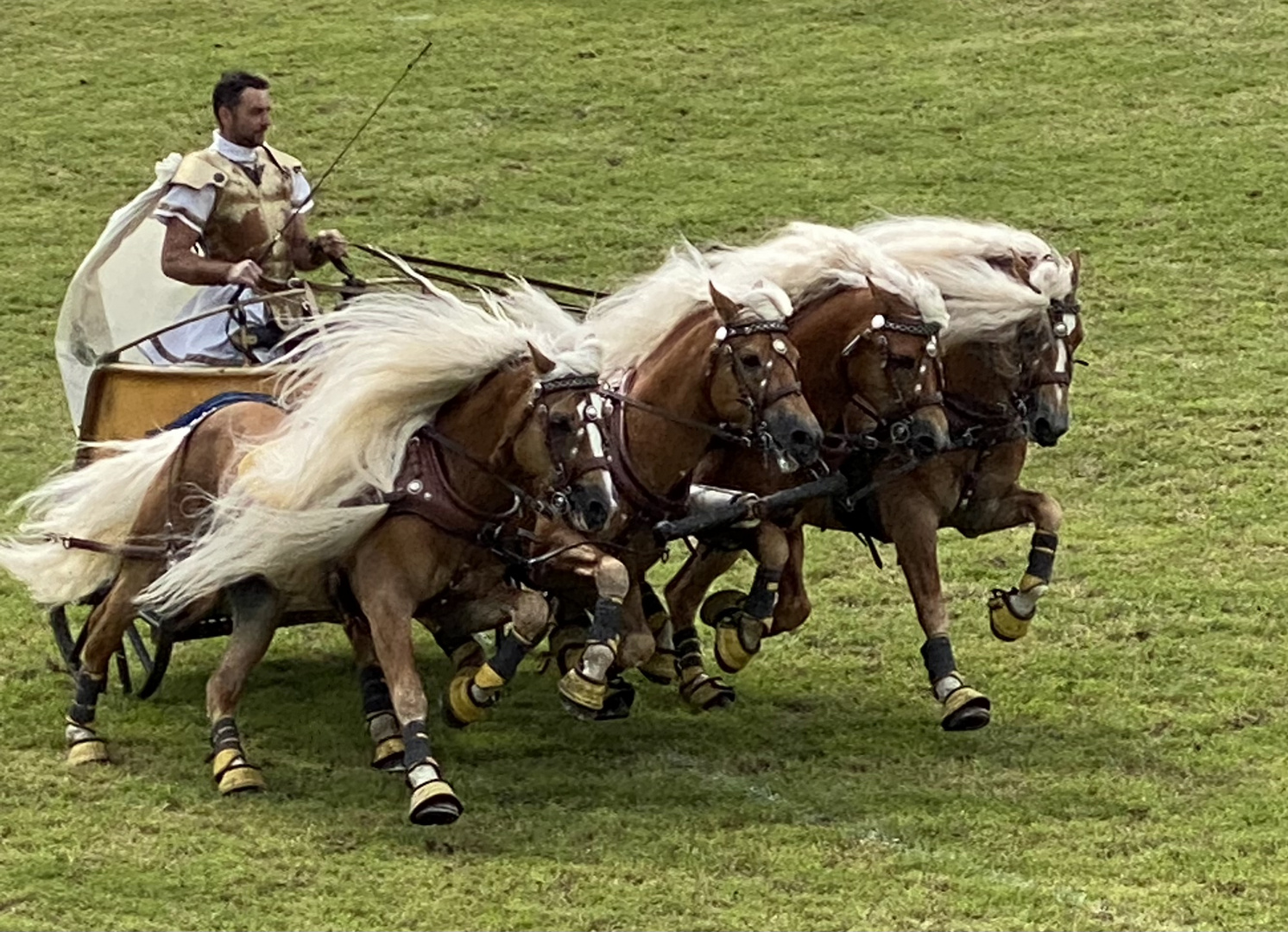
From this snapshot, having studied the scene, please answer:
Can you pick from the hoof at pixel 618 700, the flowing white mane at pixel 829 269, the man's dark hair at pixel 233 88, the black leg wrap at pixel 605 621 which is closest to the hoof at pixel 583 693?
the black leg wrap at pixel 605 621

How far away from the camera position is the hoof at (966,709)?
7.87 m

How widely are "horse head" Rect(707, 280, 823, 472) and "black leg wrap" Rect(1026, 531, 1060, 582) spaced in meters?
1.28

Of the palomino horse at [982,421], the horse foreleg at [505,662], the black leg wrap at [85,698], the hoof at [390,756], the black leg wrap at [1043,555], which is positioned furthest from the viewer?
the black leg wrap at [1043,555]

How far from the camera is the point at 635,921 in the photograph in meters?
6.33

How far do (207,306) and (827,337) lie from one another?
2.49 meters

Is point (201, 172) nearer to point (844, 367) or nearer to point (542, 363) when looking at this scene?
point (542, 363)

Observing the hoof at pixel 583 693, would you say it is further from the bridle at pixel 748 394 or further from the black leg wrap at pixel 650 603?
the black leg wrap at pixel 650 603

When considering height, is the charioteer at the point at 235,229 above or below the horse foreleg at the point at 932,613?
above

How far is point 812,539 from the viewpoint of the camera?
11.4 meters

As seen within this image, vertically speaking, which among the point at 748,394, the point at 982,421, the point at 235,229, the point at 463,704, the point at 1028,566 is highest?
the point at 235,229

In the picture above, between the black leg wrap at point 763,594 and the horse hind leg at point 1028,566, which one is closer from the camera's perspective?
the black leg wrap at point 763,594

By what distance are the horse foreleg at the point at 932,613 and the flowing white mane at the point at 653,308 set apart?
1087mm

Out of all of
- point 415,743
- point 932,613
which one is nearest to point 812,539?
point 932,613

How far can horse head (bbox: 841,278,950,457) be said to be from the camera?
7691 millimetres
